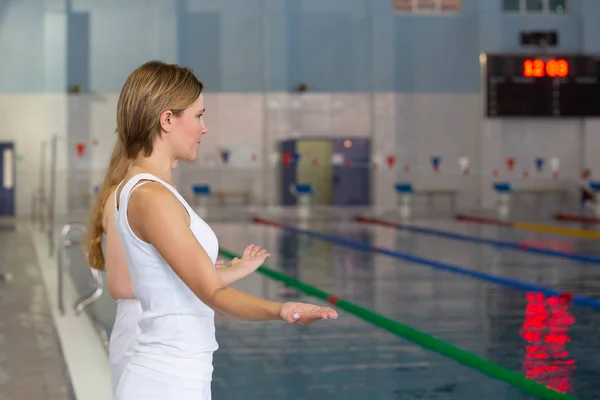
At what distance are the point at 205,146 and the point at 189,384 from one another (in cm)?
1992

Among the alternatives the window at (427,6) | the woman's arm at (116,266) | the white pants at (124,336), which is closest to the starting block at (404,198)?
the window at (427,6)

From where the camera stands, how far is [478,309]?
825 cm

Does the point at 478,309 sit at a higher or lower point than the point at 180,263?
lower

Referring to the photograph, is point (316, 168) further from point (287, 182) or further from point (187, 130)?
point (187, 130)

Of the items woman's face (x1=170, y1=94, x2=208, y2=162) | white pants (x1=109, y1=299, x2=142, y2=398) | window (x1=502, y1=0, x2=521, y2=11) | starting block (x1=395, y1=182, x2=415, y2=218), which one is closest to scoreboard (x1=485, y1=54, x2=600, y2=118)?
starting block (x1=395, y1=182, x2=415, y2=218)

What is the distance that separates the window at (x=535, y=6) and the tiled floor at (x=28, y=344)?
14.8 meters

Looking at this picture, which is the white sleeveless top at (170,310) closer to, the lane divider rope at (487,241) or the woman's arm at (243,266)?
the woman's arm at (243,266)

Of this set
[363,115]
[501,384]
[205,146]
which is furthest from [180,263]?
[363,115]

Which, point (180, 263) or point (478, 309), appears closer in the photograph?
point (180, 263)

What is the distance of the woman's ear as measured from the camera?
218 cm

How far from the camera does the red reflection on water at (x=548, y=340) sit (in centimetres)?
548

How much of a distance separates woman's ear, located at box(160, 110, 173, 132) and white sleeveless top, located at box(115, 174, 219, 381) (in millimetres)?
111

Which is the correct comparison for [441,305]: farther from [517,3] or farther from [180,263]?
[517,3]

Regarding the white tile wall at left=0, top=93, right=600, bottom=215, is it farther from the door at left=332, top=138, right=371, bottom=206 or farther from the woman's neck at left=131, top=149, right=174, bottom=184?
the woman's neck at left=131, top=149, right=174, bottom=184
